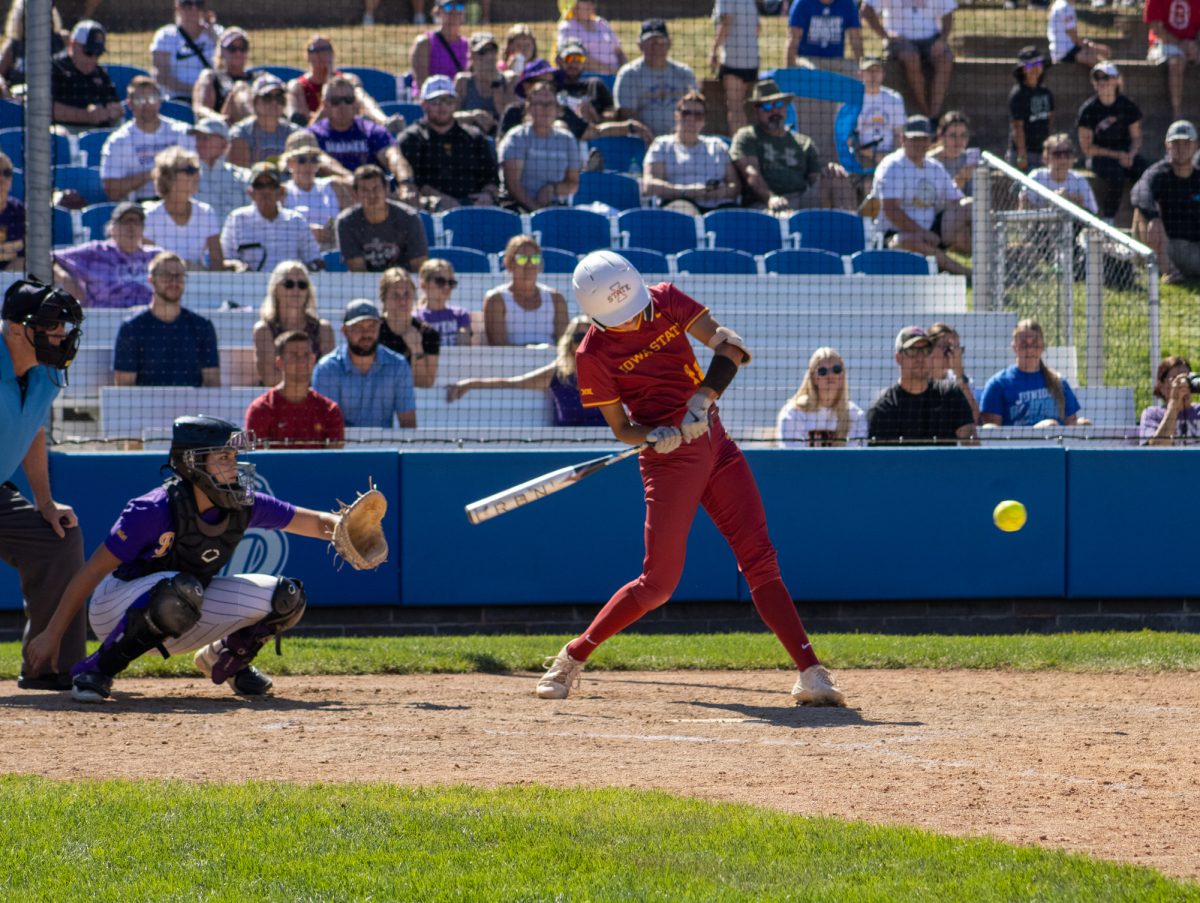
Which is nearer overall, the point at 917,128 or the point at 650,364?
the point at 650,364

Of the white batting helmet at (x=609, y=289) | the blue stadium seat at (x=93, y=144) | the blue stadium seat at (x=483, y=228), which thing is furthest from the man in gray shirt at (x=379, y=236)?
the white batting helmet at (x=609, y=289)

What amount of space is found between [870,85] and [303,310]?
23.8ft

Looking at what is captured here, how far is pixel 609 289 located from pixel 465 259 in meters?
6.29

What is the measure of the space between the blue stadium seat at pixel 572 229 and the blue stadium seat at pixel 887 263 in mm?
2123

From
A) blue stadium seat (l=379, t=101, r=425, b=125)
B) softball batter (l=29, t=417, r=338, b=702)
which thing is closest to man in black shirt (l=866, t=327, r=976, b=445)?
softball batter (l=29, t=417, r=338, b=702)

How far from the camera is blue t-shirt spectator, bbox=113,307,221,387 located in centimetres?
1050

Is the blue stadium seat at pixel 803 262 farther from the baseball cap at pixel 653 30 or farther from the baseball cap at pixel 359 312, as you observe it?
the baseball cap at pixel 359 312

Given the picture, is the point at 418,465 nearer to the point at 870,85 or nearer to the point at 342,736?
the point at 342,736

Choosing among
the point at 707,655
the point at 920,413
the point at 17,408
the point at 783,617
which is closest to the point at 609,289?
the point at 783,617

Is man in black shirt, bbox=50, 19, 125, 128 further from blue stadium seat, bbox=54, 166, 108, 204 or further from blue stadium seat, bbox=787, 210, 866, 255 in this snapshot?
blue stadium seat, bbox=787, 210, 866, 255

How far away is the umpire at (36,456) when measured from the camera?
6824 mm

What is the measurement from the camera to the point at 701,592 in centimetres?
1011

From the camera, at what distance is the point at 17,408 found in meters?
6.83

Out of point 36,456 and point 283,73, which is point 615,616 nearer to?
point 36,456
